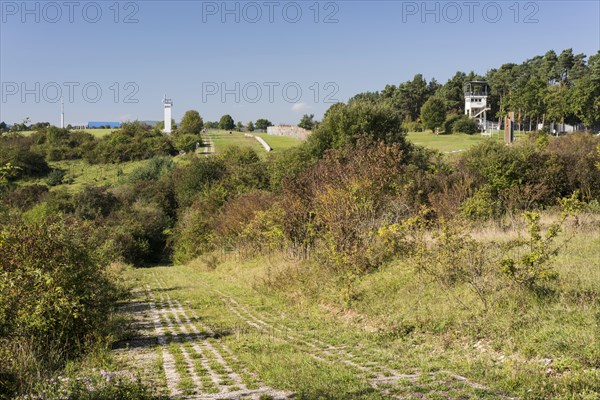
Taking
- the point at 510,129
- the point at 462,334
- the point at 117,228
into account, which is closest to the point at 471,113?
the point at 510,129

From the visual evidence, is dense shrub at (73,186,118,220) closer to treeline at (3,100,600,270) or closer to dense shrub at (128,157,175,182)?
treeline at (3,100,600,270)

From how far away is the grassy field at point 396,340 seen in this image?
6281mm

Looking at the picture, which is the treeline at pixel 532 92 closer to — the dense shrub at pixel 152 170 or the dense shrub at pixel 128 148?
the dense shrub at pixel 152 170

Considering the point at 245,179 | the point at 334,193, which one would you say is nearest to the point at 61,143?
the point at 245,179

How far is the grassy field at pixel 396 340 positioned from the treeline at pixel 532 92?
49.3 meters

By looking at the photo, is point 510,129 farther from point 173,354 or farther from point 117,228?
point 173,354

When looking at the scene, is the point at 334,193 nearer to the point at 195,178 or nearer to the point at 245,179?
the point at 245,179

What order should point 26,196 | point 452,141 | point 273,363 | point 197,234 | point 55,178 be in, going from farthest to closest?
1. point 452,141
2. point 55,178
3. point 26,196
4. point 197,234
5. point 273,363

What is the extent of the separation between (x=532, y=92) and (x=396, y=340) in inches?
2795

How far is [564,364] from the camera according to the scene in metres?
6.33

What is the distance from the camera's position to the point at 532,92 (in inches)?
2766

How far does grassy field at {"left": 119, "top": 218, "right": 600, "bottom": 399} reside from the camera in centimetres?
628

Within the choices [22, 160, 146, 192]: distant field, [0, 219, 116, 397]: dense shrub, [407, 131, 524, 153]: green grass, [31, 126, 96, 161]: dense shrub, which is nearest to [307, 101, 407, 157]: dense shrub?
[407, 131, 524, 153]: green grass

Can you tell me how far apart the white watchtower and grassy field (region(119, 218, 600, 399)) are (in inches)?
3116
